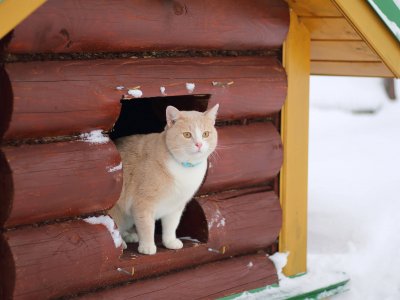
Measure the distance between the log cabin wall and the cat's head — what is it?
0.42 ft

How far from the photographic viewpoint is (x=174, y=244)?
4.58 m

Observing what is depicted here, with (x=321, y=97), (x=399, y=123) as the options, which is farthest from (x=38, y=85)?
(x=321, y=97)

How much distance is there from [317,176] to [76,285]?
14.5ft

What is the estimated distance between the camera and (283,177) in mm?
5164

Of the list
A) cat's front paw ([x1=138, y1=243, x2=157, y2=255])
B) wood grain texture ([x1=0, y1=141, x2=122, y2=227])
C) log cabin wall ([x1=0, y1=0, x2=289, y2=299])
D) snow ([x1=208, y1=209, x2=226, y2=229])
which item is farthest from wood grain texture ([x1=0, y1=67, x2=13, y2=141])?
snow ([x1=208, y1=209, x2=226, y2=229])

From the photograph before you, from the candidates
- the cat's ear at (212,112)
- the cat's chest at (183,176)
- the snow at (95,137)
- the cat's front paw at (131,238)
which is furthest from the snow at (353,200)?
the snow at (95,137)

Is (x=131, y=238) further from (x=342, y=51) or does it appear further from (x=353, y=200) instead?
(x=353, y=200)

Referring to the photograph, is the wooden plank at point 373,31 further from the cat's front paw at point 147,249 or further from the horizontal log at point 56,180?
the cat's front paw at point 147,249

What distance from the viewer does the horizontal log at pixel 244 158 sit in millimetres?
4723

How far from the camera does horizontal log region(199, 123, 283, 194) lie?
4.72 meters

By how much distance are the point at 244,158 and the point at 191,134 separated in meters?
0.57

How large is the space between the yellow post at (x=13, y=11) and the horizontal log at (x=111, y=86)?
46 cm

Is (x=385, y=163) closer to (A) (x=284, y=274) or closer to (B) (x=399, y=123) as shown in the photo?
(B) (x=399, y=123)

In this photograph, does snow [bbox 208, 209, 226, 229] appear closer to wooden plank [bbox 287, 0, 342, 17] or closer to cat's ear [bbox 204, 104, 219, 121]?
cat's ear [bbox 204, 104, 219, 121]
